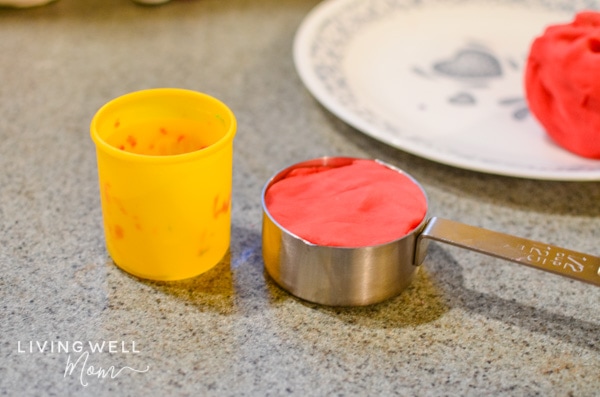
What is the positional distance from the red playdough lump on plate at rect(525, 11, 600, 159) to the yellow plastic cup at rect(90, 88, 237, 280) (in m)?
0.34

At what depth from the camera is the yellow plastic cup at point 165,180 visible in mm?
492

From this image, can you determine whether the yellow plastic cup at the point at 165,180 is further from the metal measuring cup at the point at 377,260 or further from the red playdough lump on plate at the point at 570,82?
the red playdough lump on plate at the point at 570,82

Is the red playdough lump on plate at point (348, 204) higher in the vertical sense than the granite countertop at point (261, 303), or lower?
higher

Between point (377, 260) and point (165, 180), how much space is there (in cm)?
16

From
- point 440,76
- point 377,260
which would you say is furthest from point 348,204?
point 440,76

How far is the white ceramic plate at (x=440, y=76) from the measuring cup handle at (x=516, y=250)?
15cm

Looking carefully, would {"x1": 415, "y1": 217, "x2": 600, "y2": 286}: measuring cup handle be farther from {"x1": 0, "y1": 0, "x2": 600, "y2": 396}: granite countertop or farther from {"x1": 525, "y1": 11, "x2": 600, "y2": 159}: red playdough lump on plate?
{"x1": 525, "y1": 11, "x2": 600, "y2": 159}: red playdough lump on plate

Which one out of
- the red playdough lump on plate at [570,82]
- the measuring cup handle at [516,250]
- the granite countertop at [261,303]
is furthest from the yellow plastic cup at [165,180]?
the red playdough lump on plate at [570,82]

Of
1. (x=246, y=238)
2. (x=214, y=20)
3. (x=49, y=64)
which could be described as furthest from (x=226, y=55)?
(x=246, y=238)

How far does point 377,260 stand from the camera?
50 cm

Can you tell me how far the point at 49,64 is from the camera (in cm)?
88

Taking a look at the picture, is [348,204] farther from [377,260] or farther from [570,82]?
[570,82]

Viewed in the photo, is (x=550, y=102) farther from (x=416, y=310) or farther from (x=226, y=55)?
(x=226, y=55)

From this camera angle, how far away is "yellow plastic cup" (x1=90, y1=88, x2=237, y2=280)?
492 mm
